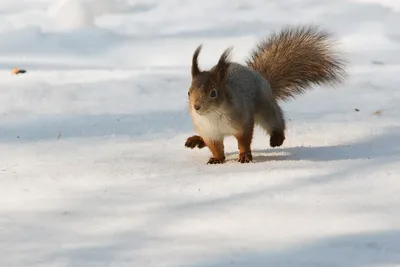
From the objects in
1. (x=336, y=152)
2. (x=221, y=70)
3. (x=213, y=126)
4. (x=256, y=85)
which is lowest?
(x=336, y=152)

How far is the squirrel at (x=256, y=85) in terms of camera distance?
15.2ft

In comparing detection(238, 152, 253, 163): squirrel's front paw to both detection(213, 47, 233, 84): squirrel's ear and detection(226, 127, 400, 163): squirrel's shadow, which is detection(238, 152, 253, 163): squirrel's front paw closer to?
detection(226, 127, 400, 163): squirrel's shadow

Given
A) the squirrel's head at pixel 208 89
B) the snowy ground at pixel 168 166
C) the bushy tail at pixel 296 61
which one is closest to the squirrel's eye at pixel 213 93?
the squirrel's head at pixel 208 89

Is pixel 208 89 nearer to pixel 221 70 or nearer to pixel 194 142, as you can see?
pixel 221 70

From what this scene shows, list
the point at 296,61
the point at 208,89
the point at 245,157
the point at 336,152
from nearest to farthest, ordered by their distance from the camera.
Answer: the point at 208,89, the point at 245,157, the point at 336,152, the point at 296,61

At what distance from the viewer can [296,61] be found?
5.62 m

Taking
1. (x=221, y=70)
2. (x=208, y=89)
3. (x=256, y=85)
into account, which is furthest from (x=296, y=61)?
(x=208, y=89)

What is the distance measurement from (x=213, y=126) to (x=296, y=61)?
117cm

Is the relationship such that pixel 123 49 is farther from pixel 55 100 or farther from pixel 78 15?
pixel 55 100

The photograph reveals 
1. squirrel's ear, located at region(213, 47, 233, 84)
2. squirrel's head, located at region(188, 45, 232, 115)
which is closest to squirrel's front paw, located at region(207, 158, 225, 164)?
squirrel's head, located at region(188, 45, 232, 115)

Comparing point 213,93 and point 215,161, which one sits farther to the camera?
point 215,161

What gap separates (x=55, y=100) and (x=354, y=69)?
295 cm

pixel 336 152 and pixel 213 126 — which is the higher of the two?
pixel 213 126

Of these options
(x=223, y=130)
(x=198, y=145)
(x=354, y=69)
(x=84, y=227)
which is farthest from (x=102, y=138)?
(x=354, y=69)
